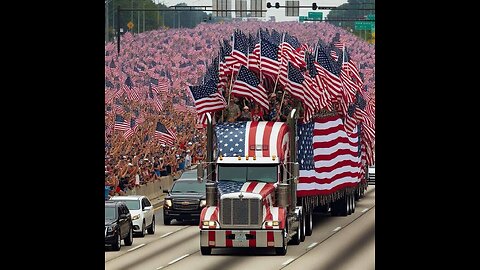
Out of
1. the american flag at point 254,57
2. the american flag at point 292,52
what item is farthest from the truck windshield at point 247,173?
the american flag at point 292,52

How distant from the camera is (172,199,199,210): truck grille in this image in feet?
151

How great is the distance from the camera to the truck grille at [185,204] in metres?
46.0

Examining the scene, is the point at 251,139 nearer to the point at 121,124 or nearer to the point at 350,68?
the point at 350,68

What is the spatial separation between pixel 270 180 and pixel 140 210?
6777mm

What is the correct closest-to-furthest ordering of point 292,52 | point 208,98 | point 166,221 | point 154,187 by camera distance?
1. point 208,98
2. point 292,52
3. point 166,221
4. point 154,187

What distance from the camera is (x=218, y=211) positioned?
35125mm

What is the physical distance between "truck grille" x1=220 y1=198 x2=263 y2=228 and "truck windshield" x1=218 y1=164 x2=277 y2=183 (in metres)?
0.93

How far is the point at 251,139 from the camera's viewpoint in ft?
118

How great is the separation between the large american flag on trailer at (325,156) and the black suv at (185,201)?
448 cm

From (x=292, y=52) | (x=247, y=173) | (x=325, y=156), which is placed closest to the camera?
(x=247, y=173)

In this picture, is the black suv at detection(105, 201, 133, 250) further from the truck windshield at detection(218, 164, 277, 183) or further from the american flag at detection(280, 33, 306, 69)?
the american flag at detection(280, 33, 306, 69)

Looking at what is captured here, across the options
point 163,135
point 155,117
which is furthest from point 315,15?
point 163,135

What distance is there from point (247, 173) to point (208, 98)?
8.52ft

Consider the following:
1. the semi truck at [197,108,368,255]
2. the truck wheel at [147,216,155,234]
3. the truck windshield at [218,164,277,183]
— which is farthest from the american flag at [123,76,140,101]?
the truck windshield at [218,164,277,183]
